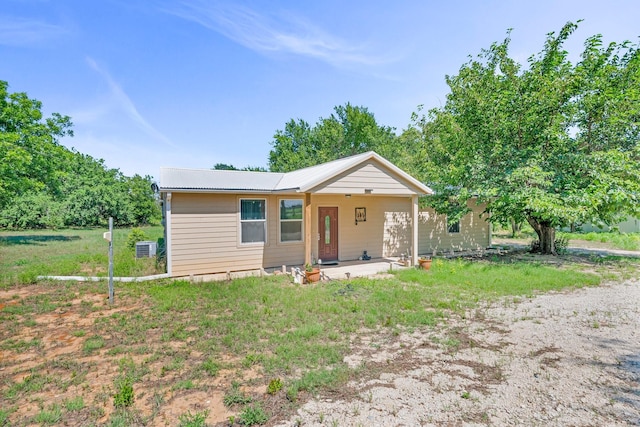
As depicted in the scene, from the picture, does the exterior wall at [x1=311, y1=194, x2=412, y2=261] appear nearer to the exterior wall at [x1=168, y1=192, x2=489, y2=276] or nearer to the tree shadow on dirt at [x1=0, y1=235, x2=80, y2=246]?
the exterior wall at [x1=168, y1=192, x2=489, y2=276]

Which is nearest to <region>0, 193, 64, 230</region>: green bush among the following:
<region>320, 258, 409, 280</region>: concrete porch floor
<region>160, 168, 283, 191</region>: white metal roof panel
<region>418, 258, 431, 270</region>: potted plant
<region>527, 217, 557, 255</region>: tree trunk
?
<region>160, 168, 283, 191</region>: white metal roof panel

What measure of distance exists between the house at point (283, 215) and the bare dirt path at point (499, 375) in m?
4.68

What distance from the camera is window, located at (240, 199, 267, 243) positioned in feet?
31.2

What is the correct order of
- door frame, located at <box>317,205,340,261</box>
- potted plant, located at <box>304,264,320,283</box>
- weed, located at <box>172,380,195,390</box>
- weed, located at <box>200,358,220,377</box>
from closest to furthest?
weed, located at <box>172,380,195,390</box> → weed, located at <box>200,358,220,377</box> → potted plant, located at <box>304,264,320,283</box> → door frame, located at <box>317,205,340,261</box>

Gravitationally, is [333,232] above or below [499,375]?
above

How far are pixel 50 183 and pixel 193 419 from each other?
22.0 m

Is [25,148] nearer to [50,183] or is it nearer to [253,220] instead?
[50,183]

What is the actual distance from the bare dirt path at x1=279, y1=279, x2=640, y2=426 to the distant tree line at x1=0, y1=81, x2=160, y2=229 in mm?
19515

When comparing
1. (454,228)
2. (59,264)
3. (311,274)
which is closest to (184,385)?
(311,274)

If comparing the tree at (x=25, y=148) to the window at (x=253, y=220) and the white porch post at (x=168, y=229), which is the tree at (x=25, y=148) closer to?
the white porch post at (x=168, y=229)

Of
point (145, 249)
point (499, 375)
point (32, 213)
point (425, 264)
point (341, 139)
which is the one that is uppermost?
point (341, 139)

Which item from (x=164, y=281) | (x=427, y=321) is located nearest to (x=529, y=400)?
(x=427, y=321)

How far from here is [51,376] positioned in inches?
146

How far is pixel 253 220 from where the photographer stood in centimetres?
966
